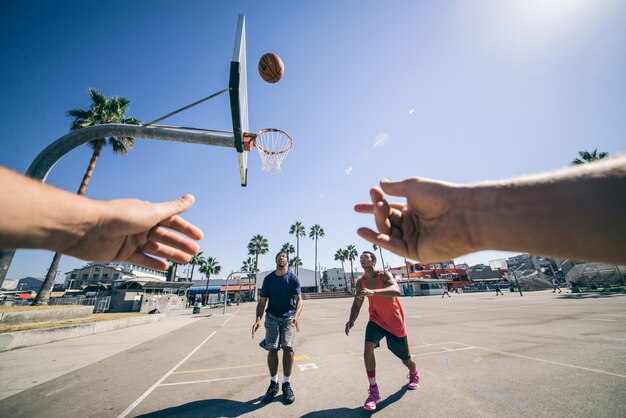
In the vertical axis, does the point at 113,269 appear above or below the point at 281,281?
above

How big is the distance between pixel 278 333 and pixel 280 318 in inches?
10.5

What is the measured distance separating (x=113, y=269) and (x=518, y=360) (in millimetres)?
78280

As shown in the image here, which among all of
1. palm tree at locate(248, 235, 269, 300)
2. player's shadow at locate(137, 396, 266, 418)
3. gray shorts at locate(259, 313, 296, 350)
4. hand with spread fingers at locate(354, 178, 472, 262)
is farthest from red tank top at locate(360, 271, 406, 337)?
palm tree at locate(248, 235, 269, 300)

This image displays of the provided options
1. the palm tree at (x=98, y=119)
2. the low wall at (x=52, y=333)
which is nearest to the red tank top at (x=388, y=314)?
the low wall at (x=52, y=333)

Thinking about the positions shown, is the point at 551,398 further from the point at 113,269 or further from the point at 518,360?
the point at 113,269

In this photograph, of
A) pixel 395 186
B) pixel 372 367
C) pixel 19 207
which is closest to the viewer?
pixel 19 207

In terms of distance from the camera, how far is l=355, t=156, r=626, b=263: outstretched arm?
50.0 inches

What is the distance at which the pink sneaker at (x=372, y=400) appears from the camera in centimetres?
361

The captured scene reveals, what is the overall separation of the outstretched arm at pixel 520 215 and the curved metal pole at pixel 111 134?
5.81 metres

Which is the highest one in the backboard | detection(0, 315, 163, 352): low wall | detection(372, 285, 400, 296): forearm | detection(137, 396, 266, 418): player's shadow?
the backboard

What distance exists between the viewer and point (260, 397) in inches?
168

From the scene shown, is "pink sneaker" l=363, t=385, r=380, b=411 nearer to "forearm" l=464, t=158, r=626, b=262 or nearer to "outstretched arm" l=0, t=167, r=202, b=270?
"forearm" l=464, t=158, r=626, b=262

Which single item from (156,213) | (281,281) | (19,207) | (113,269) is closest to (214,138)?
(281,281)

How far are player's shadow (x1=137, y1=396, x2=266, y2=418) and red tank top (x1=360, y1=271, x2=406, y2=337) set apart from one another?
239 centimetres
